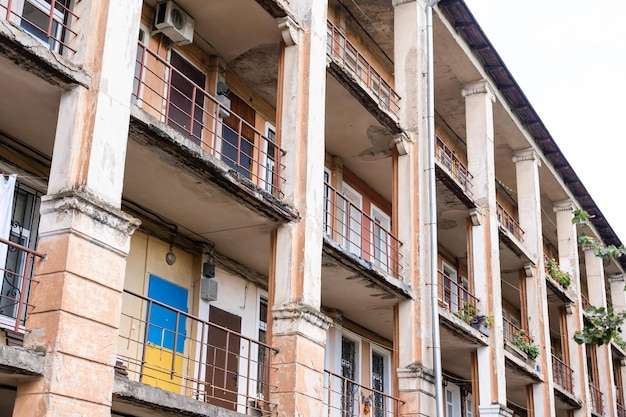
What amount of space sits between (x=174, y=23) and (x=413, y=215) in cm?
602

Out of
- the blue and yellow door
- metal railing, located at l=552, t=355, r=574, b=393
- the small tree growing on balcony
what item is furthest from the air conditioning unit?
metal railing, located at l=552, t=355, r=574, b=393

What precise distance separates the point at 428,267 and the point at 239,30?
5.70 meters

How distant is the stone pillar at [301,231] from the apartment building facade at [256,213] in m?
0.03

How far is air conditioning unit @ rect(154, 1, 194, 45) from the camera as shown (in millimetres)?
12953

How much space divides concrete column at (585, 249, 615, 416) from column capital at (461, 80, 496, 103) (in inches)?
363

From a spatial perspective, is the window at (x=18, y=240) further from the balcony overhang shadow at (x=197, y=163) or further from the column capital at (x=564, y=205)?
the column capital at (x=564, y=205)

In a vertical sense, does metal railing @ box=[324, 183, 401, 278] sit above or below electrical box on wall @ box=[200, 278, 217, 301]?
above

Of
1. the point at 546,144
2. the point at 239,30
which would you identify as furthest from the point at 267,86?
the point at 546,144

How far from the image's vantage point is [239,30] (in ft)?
45.9

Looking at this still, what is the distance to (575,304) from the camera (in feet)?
84.6

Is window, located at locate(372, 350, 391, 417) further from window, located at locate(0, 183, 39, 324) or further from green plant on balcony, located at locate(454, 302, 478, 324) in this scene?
window, located at locate(0, 183, 39, 324)

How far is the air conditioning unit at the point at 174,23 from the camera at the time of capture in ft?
42.5

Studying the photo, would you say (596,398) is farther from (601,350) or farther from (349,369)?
(349,369)

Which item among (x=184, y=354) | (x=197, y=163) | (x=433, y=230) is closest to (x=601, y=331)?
(x=433, y=230)
